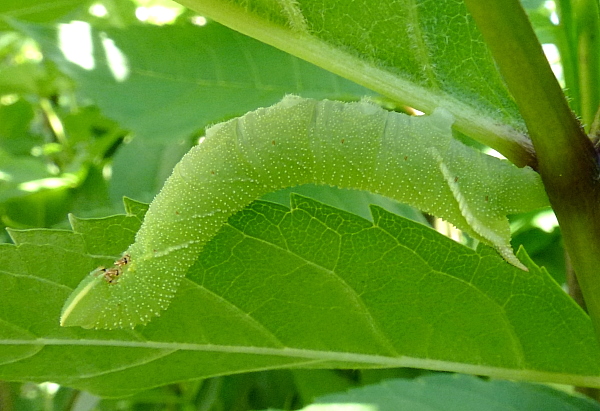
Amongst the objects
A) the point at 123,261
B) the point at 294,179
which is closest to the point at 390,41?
the point at 294,179

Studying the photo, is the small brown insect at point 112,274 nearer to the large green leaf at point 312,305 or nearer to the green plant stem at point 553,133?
the large green leaf at point 312,305

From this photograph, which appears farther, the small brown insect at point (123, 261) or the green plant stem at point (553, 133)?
the small brown insect at point (123, 261)

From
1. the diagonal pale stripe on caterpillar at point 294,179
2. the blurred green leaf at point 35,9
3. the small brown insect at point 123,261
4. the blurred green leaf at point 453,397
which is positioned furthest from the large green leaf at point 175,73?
the blurred green leaf at point 453,397

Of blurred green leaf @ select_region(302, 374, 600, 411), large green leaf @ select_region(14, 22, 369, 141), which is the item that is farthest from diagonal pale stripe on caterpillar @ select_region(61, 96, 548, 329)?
large green leaf @ select_region(14, 22, 369, 141)

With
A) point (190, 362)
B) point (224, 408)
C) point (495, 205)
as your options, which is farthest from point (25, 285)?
point (224, 408)

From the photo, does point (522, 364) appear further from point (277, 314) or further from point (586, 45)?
point (586, 45)

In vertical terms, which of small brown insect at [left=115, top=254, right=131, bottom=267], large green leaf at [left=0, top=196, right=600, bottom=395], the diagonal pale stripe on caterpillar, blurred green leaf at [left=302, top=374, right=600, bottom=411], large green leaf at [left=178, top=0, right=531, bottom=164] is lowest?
blurred green leaf at [left=302, top=374, right=600, bottom=411]

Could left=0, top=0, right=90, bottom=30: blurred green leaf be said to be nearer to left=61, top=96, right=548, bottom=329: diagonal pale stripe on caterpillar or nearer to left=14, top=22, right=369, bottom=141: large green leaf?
left=14, top=22, right=369, bottom=141: large green leaf
